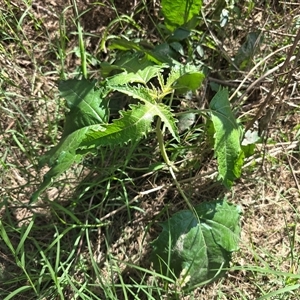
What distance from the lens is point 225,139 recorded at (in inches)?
61.9

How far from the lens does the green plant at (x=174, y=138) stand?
1.57 metres

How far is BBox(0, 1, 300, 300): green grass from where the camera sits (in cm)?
181

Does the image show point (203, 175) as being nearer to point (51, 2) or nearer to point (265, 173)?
point (265, 173)

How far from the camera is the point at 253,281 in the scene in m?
1.84

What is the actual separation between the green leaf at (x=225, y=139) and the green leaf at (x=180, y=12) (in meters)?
0.42

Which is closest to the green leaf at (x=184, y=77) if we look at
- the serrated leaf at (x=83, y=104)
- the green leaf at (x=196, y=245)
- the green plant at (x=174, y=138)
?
the green plant at (x=174, y=138)

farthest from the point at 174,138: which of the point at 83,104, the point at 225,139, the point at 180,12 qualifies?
the point at 180,12

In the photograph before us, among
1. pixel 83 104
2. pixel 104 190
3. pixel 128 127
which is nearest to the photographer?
pixel 128 127

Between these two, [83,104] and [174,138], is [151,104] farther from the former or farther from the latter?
[83,104]

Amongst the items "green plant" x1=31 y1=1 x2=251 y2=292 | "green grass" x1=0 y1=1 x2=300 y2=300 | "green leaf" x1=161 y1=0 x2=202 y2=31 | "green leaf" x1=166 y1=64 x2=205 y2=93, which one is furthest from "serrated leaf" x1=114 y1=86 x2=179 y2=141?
"green leaf" x1=161 y1=0 x2=202 y2=31

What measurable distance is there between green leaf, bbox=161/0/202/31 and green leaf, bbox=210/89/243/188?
420 millimetres

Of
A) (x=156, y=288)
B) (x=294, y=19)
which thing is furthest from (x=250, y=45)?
(x=156, y=288)

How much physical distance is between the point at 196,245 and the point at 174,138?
382 millimetres

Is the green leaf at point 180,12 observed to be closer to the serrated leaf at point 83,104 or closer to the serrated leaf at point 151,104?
the serrated leaf at point 83,104
